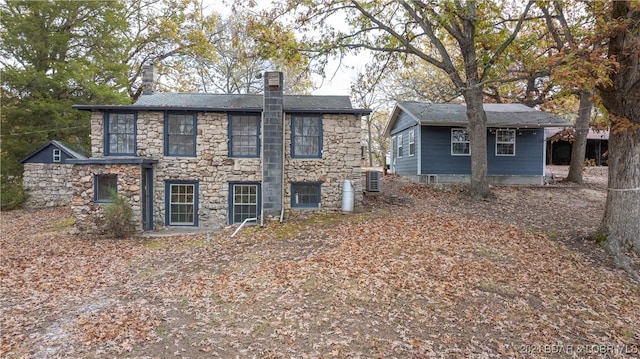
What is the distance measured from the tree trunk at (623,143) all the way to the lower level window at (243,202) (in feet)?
33.2

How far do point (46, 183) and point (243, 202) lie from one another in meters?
11.4

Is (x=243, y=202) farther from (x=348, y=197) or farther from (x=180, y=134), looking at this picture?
(x=348, y=197)

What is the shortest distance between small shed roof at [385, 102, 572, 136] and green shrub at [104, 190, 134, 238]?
12.2 metres

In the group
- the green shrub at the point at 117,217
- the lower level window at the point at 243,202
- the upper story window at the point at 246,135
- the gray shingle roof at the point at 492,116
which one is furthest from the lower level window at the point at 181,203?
the gray shingle roof at the point at 492,116

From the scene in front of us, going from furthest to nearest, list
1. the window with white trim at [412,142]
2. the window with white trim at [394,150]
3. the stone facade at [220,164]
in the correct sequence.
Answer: the window with white trim at [394,150] → the window with white trim at [412,142] → the stone facade at [220,164]

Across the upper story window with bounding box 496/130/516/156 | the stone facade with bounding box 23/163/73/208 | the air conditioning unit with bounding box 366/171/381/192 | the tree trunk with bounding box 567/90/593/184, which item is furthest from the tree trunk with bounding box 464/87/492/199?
the stone facade with bounding box 23/163/73/208

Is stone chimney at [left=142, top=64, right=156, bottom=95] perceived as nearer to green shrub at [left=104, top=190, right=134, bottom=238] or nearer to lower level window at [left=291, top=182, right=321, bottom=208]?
green shrub at [left=104, top=190, right=134, bottom=238]

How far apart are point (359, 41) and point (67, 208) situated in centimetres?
1528

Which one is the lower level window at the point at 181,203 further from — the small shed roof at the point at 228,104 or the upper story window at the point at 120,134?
the small shed roof at the point at 228,104

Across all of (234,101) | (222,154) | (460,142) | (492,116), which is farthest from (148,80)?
(492,116)

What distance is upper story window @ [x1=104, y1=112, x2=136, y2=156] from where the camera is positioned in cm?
1269

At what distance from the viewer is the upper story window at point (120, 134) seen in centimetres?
1269

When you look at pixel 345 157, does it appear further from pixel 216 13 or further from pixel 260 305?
pixel 216 13

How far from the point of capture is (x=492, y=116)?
17.8m
